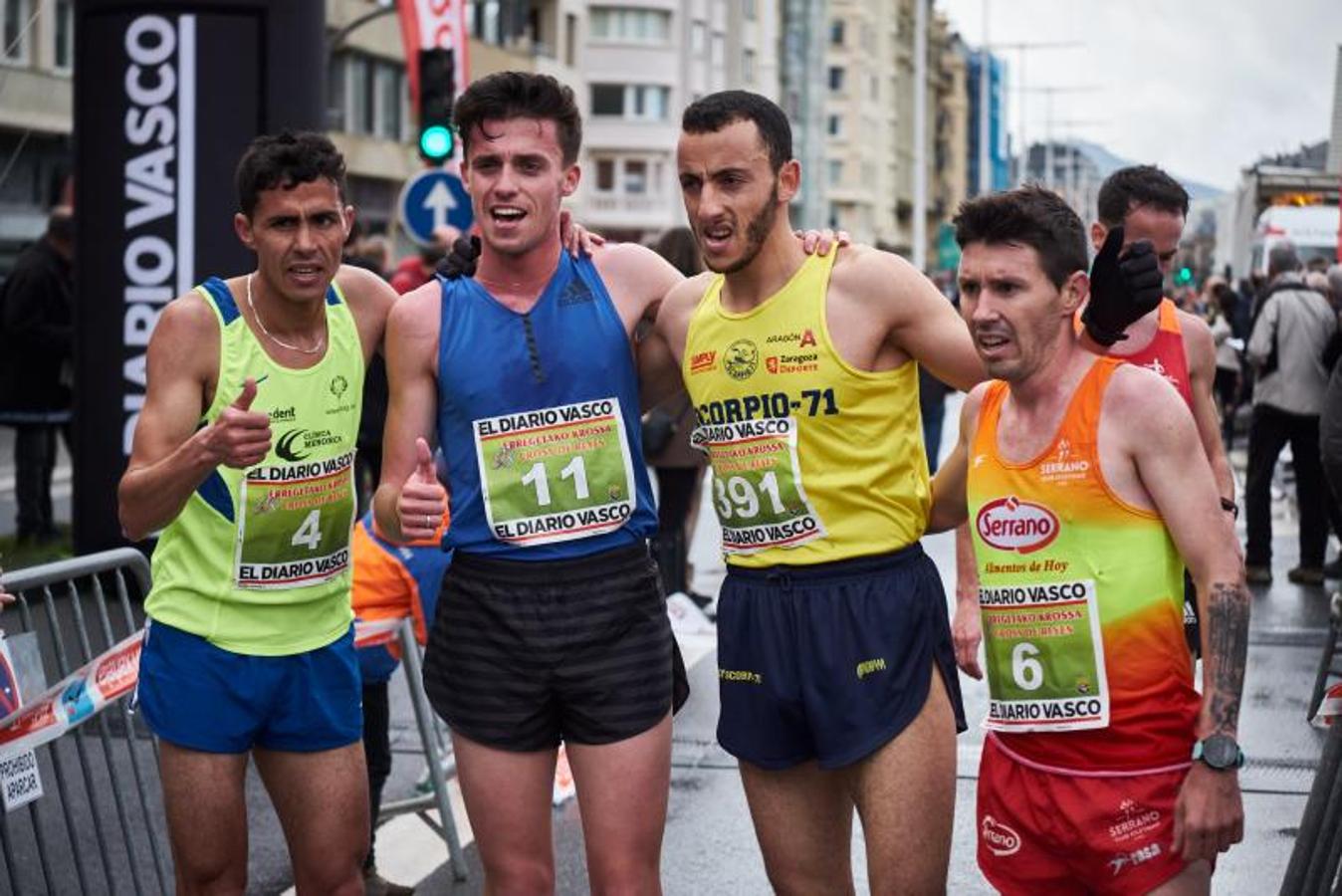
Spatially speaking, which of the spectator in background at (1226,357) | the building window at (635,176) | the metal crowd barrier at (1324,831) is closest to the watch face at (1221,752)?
the metal crowd barrier at (1324,831)

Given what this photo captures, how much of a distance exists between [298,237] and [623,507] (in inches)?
39.2

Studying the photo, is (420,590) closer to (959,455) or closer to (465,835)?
(465,835)

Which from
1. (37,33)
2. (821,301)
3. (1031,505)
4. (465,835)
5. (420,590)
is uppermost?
(37,33)

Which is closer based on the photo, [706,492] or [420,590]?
[420,590]

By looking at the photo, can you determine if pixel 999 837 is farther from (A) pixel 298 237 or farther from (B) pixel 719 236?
(A) pixel 298 237

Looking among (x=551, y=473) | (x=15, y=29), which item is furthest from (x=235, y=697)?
(x=15, y=29)

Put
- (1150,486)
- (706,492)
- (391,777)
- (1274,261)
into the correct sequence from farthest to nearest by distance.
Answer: (706,492) → (1274,261) → (391,777) → (1150,486)

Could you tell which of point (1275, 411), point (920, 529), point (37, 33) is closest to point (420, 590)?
point (920, 529)

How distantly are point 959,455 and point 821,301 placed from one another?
0.46 metres

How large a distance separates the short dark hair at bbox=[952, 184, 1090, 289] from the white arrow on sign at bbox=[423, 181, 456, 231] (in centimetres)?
1395

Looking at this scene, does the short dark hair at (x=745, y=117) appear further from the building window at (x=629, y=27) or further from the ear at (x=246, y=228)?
the building window at (x=629, y=27)

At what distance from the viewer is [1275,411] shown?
14.2m

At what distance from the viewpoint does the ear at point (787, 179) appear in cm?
487

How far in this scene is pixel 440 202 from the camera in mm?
18219
